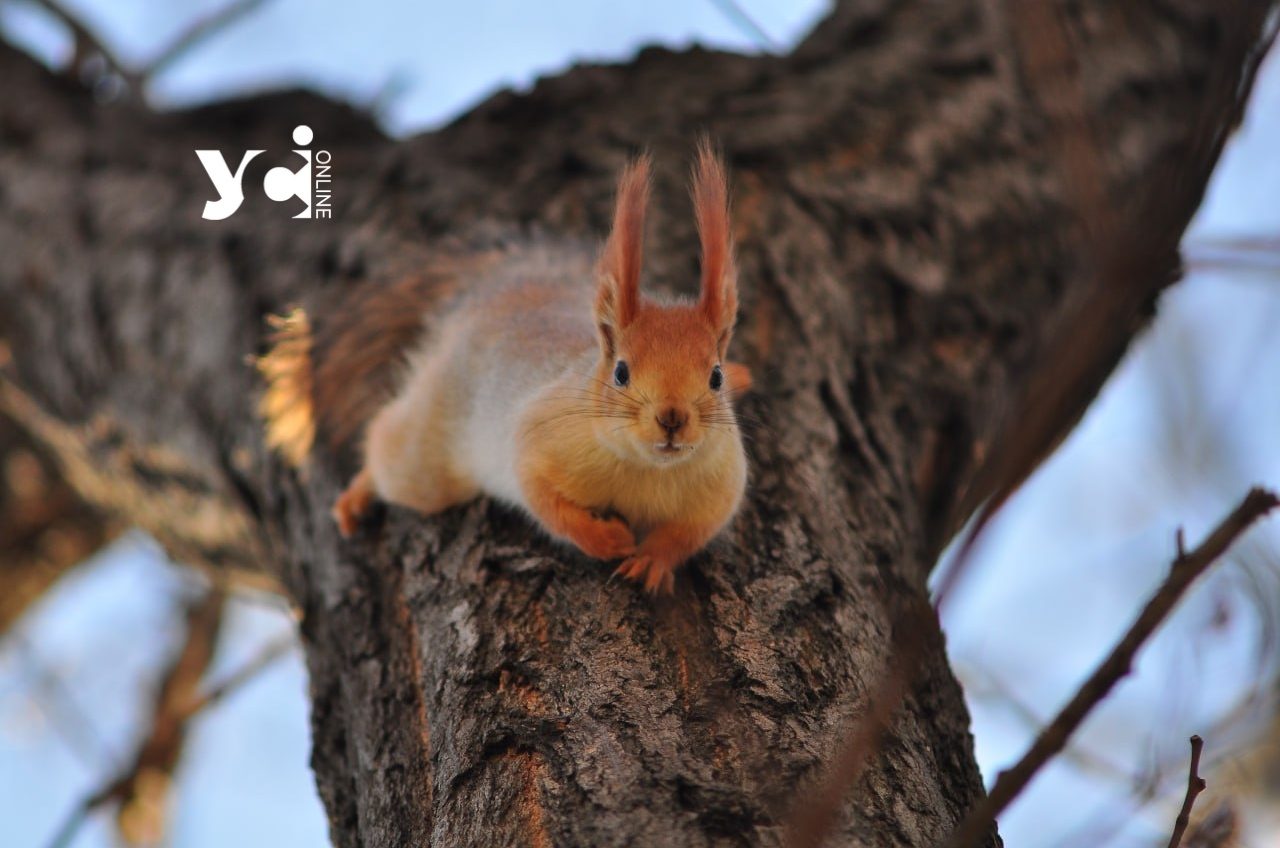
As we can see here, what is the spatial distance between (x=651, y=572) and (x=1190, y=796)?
107cm

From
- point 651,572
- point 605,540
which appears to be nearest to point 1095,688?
point 651,572

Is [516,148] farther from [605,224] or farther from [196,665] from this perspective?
[196,665]

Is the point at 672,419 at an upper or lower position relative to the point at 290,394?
upper

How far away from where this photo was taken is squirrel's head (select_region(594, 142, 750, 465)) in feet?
7.11

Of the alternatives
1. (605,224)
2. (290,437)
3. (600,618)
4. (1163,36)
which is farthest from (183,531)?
(1163,36)

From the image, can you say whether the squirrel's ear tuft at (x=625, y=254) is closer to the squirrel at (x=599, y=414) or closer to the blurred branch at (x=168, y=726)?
the squirrel at (x=599, y=414)

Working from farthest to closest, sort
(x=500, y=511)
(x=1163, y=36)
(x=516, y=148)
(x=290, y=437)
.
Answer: (x=1163, y=36) → (x=516, y=148) → (x=290, y=437) → (x=500, y=511)

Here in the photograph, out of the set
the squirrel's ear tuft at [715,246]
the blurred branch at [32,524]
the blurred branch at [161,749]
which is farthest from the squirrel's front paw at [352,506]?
the blurred branch at [32,524]

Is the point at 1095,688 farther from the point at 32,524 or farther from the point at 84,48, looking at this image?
the point at 84,48

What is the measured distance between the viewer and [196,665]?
4.66m

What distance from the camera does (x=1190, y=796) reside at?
1164mm

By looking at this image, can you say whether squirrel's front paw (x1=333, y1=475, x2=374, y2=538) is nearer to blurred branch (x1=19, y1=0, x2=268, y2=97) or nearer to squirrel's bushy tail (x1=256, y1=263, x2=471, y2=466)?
squirrel's bushy tail (x1=256, y1=263, x2=471, y2=466)

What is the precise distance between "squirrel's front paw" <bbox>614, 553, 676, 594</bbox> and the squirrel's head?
7.6 inches

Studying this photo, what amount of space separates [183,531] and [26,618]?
59.2 inches
